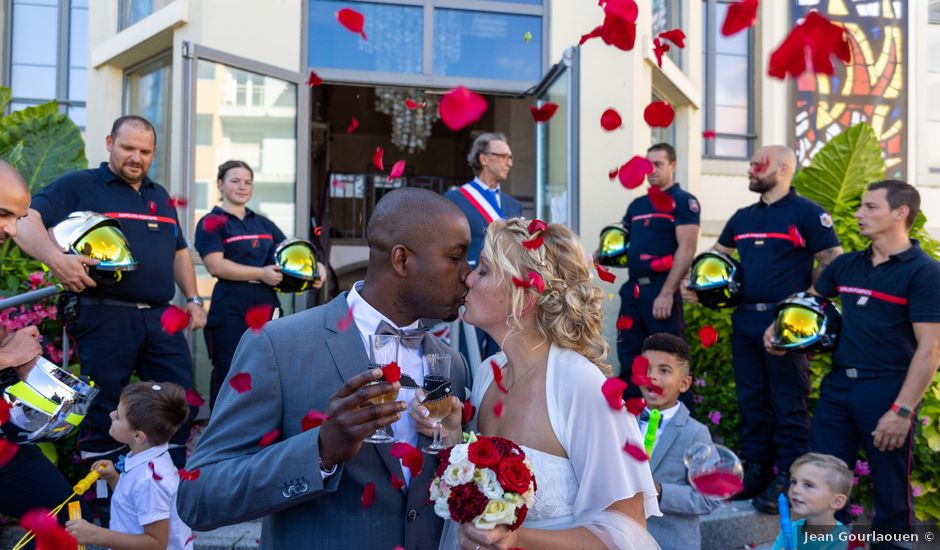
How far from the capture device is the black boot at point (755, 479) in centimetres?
534

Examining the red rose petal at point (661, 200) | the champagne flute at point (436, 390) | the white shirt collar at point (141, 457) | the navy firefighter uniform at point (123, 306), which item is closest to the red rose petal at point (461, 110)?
the champagne flute at point (436, 390)

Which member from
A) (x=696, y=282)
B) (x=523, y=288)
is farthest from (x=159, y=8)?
(x=523, y=288)

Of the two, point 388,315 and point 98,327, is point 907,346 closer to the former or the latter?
point 388,315

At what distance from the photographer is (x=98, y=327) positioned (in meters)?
4.40

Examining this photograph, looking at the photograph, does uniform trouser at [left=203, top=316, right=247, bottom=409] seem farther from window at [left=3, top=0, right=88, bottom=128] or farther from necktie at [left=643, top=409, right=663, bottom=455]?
window at [left=3, top=0, right=88, bottom=128]

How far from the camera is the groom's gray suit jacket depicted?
79.0 inches

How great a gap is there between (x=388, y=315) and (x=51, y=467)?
2.11 m

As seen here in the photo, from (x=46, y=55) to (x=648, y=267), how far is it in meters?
8.17

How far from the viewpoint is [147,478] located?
12.1 feet

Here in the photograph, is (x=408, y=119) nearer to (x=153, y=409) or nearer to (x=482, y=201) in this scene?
(x=482, y=201)

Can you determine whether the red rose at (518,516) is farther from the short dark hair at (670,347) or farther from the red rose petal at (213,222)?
the red rose petal at (213,222)

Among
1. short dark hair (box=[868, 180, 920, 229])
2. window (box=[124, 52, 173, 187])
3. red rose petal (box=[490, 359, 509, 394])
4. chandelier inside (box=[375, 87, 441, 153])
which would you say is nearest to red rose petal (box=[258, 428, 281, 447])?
red rose petal (box=[490, 359, 509, 394])

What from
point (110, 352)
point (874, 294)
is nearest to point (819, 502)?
point (874, 294)

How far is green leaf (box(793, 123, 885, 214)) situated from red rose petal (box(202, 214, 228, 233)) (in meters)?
4.75
